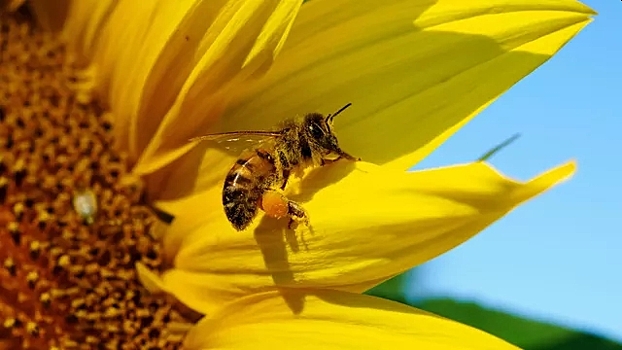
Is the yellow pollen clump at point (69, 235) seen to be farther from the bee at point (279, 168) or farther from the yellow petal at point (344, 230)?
the bee at point (279, 168)

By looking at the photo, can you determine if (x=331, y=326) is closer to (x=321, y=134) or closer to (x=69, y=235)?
(x=321, y=134)

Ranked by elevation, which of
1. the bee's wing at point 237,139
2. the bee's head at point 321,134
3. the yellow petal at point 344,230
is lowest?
the yellow petal at point 344,230

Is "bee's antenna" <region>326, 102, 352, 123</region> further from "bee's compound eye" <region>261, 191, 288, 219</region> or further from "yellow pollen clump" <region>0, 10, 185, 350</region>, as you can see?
"yellow pollen clump" <region>0, 10, 185, 350</region>

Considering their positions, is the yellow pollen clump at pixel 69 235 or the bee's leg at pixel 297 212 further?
the yellow pollen clump at pixel 69 235

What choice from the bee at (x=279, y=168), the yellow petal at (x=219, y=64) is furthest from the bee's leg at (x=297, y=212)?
the yellow petal at (x=219, y=64)

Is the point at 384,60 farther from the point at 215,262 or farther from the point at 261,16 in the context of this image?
the point at 215,262

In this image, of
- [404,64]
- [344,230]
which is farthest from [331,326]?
[404,64]

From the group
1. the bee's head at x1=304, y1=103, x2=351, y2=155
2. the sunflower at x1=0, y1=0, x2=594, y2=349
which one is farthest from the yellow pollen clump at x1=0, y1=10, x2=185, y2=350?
the bee's head at x1=304, y1=103, x2=351, y2=155
